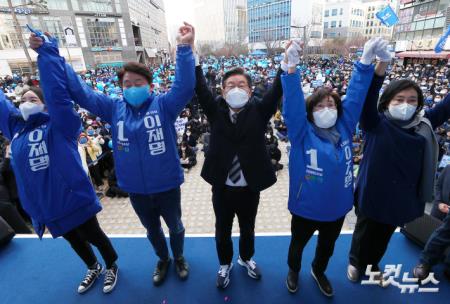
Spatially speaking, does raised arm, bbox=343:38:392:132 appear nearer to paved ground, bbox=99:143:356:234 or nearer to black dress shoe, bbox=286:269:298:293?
black dress shoe, bbox=286:269:298:293

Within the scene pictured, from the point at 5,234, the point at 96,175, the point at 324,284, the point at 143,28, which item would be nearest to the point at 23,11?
the point at 143,28

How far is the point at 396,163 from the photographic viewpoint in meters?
1.93

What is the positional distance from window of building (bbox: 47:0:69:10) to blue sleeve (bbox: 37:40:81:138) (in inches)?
1692

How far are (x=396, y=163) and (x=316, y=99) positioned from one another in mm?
792

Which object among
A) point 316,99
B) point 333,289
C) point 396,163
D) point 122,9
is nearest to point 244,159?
point 316,99

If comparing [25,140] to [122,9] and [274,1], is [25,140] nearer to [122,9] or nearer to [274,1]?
[122,9]

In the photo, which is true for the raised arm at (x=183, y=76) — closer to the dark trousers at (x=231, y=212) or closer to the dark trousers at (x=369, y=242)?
the dark trousers at (x=231, y=212)

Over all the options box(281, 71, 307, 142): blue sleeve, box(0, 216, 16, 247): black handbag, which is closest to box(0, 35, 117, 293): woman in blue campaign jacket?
box(0, 216, 16, 247): black handbag

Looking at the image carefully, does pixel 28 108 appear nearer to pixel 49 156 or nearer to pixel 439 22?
pixel 49 156

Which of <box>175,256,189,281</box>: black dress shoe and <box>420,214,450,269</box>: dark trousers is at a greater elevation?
<box>420,214,450,269</box>: dark trousers

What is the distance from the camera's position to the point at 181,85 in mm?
1940

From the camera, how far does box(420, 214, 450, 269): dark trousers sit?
86.6 inches

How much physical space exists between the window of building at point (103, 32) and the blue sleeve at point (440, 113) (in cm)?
4467

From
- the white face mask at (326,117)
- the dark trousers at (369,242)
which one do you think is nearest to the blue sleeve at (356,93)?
the white face mask at (326,117)
